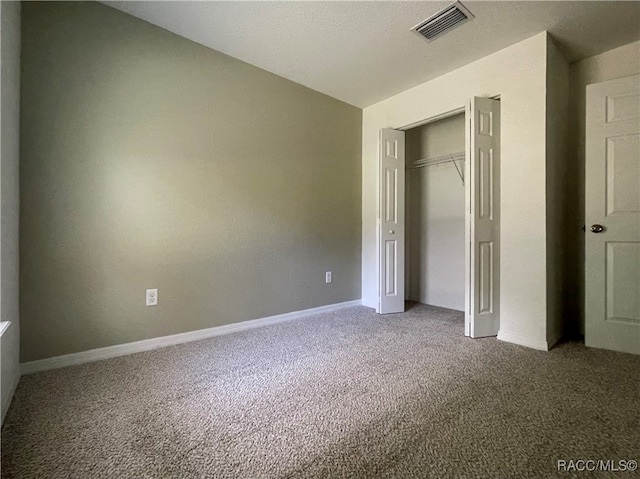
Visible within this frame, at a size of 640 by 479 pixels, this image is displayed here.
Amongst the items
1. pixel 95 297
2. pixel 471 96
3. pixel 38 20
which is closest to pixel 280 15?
pixel 38 20

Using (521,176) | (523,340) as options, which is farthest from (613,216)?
(523,340)

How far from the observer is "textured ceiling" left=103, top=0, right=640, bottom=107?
200 cm

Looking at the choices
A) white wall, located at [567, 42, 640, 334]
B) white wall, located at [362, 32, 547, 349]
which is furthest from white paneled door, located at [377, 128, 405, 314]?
white wall, located at [567, 42, 640, 334]

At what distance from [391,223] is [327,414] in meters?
2.24

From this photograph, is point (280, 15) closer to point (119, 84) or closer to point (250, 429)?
point (119, 84)

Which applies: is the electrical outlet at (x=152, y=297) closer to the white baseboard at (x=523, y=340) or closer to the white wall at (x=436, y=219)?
the white baseboard at (x=523, y=340)

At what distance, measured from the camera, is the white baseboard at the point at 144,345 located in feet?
6.11

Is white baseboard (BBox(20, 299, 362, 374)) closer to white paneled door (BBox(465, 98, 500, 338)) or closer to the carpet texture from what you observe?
the carpet texture

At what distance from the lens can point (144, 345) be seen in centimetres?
220

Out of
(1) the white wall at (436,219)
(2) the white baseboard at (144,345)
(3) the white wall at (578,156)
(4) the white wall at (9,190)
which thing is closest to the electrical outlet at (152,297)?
(2) the white baseboard at (144,345)

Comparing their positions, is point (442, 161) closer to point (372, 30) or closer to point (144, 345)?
point (372, 30)

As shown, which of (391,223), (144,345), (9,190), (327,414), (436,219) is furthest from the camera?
(436,219)

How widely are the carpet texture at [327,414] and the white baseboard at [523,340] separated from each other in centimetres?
10

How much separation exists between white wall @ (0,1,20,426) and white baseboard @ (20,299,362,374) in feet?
0.48
